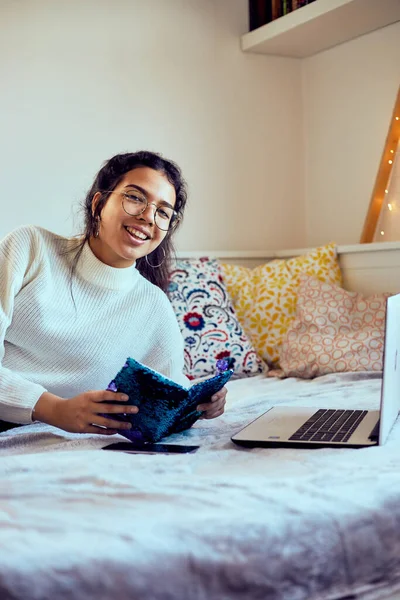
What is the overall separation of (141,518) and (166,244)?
118 centimetres

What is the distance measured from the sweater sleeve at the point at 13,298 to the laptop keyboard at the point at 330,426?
490 millimetres

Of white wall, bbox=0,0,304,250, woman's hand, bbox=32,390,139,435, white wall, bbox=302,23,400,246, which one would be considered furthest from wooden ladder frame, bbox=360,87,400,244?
woman's hand, bbox=32,390,139,435

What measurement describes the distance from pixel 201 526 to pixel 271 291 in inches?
70.9

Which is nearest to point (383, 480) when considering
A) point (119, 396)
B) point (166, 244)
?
point (119, 396)

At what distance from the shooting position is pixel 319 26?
270 cm

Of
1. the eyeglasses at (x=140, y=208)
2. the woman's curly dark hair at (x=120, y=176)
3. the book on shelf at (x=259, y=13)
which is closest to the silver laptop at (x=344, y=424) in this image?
the eyeglasses at (x=140, y=208)

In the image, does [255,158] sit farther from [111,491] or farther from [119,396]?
[111,491]

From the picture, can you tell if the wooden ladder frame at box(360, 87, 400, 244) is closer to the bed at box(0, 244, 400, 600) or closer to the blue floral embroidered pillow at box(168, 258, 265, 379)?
the blue floral embroidered pillow at box(168, 258, 265, 379)

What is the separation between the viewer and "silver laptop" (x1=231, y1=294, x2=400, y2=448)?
1.15 meters

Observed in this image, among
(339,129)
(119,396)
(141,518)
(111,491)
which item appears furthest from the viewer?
(339,129)

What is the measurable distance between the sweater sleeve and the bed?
25cm

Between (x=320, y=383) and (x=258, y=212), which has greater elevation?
(x=258, y=212)

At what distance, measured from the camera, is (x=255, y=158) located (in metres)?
2.97

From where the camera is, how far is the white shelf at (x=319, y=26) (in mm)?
2547
